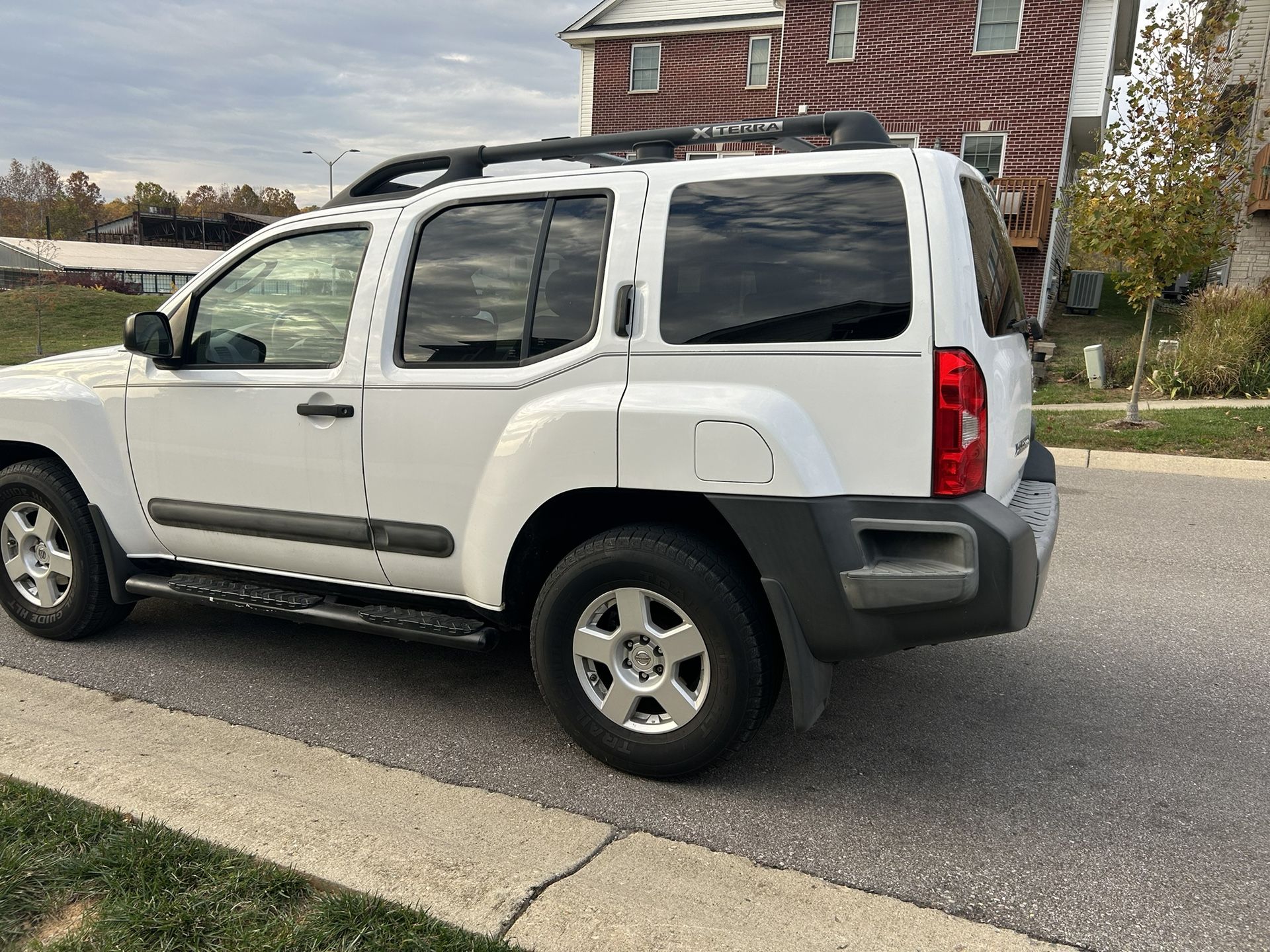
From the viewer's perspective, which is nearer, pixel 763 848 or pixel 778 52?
pixel 763 848

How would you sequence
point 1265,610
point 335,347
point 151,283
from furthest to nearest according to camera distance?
point 151,283, point 1265,610, point 335,347

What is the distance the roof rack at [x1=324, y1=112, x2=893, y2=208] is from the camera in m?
3.26

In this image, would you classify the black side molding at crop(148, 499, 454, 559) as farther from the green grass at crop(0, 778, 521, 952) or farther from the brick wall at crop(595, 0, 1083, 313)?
the brick wall at crop(595, 0, 1083, 313)

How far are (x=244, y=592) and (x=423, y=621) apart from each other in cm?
91

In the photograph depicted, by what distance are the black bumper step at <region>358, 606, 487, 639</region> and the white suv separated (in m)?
0.01

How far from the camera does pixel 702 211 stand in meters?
3.10

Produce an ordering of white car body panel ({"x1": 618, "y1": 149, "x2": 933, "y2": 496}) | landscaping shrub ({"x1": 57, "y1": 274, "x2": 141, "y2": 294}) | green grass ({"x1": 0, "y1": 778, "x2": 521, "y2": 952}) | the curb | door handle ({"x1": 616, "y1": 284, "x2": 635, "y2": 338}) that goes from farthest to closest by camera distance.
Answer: landscaping shrub ({"x1": 57, "y1": 274, "x2": 141, "y2": 294})
the curb
door handle ({"x1": 616, "y1": 284, "x2": 635, "y2": 338})
white car body panel ({"x1": 618, "y1": 149, "x2": 933, "y2": 496})
green grass ({"x1": 0, "y1": 778, "x2": 521, "y2": 952})

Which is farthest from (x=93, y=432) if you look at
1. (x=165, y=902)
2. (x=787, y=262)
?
(x=787, y=262)

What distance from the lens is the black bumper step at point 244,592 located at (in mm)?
3832

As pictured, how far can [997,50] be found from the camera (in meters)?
21.0

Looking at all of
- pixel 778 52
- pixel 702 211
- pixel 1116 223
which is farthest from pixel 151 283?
pixel 702 211

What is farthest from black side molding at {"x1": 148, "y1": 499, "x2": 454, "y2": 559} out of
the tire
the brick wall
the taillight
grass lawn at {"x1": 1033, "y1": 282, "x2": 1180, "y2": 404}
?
the brick wall

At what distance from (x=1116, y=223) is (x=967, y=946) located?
1037 centimetres

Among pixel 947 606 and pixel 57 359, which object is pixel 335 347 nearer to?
pixel 57 359
